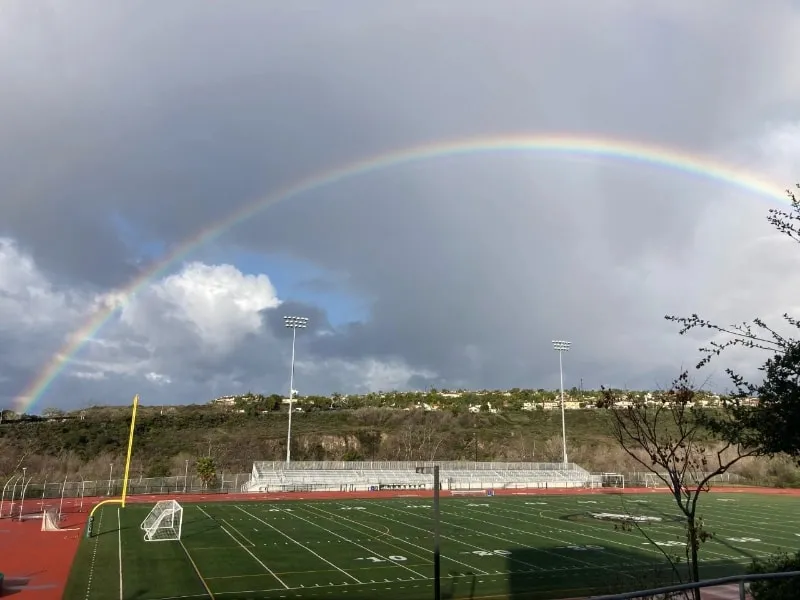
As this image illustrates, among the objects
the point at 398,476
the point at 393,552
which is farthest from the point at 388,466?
the point at 393,552

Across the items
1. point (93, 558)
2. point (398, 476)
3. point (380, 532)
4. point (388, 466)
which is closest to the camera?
point (93, 558)

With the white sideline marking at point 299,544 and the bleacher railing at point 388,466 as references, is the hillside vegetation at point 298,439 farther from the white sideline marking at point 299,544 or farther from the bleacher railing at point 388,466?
the white sideline marking at point 299,544

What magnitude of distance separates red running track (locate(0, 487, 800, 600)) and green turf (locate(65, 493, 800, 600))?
2.53 feet

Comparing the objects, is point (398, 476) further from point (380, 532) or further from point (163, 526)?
point (163, 526)

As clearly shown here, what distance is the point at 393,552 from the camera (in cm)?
2800

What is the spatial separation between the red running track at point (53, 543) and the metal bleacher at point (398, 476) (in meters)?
2.93

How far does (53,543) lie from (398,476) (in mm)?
42258

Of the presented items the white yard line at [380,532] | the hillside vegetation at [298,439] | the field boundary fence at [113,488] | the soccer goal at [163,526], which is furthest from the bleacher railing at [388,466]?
the soccer goal at [163,526]

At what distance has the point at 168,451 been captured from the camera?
88.2 meters

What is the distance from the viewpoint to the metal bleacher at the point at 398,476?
205ft

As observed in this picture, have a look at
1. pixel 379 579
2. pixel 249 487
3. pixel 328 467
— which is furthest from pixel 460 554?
pixel 328 467

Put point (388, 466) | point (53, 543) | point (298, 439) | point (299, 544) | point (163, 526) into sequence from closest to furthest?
point (299, 544), point (53, 543), point (163, 526), point (388, 466), point (298, 439)

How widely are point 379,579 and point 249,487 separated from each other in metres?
41.1

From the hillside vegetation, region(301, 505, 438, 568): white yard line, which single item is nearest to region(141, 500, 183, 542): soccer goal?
region(301, 505, 438, 568): white yard line
